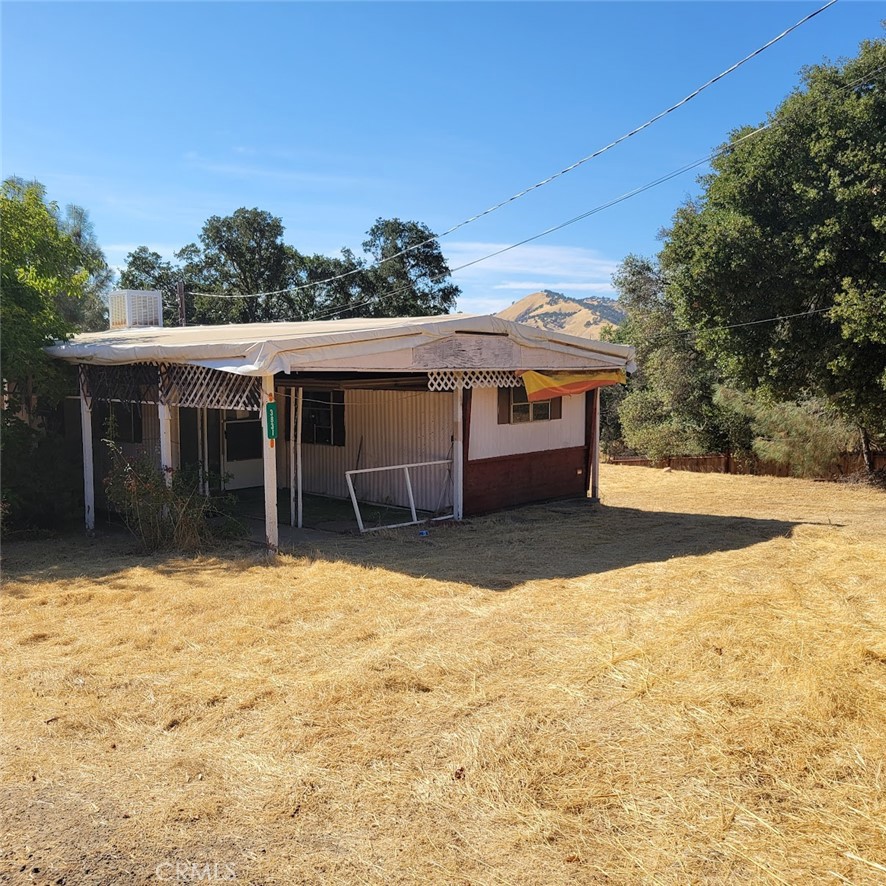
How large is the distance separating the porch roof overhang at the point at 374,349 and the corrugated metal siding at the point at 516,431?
82 centimetres

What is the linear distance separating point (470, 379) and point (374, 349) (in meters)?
2.04

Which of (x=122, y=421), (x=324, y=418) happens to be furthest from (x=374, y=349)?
(x=122, y=421)

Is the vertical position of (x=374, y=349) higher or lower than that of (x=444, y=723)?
higher

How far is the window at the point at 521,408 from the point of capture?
12.3 meters

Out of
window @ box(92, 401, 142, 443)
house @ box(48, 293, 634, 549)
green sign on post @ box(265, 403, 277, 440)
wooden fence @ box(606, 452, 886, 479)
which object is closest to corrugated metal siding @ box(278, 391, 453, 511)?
house @ box(48, 293, 634, 549)

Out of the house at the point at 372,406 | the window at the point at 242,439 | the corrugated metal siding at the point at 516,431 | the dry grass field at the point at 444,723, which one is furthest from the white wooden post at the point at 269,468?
the window at the point at 242,439

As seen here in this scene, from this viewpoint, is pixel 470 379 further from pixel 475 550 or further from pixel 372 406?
pixel 475 550

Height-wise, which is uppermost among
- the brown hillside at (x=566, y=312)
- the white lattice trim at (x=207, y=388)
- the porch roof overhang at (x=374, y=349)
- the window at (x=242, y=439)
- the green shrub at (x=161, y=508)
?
the brown hillside at (x=566, y=312)

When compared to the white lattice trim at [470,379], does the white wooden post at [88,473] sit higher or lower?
lower

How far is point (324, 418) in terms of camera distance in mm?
13562

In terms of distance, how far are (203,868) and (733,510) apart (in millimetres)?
11911

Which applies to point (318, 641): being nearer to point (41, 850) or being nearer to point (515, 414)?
point (41, 850)

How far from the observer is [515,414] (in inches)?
492

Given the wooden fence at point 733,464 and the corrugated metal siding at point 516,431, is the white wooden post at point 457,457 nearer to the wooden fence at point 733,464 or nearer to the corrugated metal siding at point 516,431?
the corrugated metal siding at point 516,431
